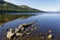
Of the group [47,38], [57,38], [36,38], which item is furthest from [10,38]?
[57,38]

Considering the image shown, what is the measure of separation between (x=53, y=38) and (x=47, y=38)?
4.59ft

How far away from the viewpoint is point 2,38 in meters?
29.1

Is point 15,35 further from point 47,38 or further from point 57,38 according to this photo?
point 57,38

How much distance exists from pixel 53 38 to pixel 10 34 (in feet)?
31.9

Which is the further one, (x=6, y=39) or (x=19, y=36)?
(x=19, y=36)

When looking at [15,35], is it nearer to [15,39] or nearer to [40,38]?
[15,39]

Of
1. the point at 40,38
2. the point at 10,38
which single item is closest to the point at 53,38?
the point at 40,38

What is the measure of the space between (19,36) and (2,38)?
397 cm

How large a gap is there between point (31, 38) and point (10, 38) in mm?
4612

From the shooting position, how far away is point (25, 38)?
96.6ft

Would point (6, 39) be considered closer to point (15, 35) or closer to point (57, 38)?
point (15, 35)

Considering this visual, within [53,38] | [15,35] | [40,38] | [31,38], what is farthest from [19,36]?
[53,38]

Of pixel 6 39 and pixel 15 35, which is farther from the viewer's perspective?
pixel 15 35

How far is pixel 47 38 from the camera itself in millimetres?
29859
